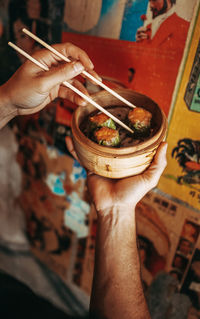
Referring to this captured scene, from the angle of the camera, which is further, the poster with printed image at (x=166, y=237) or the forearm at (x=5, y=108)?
the poster with printed image at (x=166, y=237)

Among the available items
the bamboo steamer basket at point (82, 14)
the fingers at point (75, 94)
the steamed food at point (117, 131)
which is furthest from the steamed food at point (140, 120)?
the bamboo steamer basket at point (82, 14)

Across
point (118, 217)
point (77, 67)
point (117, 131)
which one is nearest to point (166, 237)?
point (118, 217)

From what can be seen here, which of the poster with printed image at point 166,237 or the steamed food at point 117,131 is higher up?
the steamed food at point 117,131

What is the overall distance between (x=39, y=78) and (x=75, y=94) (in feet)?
1.24

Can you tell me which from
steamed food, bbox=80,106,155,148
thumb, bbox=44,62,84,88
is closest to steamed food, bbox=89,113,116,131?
steamed food, bbox=80,106,155,148

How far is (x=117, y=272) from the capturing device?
1265mm

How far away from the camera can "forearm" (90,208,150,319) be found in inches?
47.6

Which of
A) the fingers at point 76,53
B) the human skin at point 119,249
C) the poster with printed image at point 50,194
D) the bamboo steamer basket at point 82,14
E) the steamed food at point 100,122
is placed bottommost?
the poster with printed image at point 50,194

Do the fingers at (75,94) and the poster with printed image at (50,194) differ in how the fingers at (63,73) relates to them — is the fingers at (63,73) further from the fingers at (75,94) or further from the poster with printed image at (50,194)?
the poster with printed image at (50,194)

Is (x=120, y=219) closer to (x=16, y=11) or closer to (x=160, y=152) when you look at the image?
(x=160, y=152)

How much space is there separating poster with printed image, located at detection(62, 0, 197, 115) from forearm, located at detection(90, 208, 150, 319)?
0.85 m

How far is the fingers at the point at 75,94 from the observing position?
143 cm

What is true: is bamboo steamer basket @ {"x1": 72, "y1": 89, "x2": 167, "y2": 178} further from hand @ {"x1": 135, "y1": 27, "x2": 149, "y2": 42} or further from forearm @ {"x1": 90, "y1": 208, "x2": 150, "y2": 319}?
hand @ {"x1": 135, "y1": 27, "x2": 149, "y2": 42}

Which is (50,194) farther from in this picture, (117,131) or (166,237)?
(117,131)
